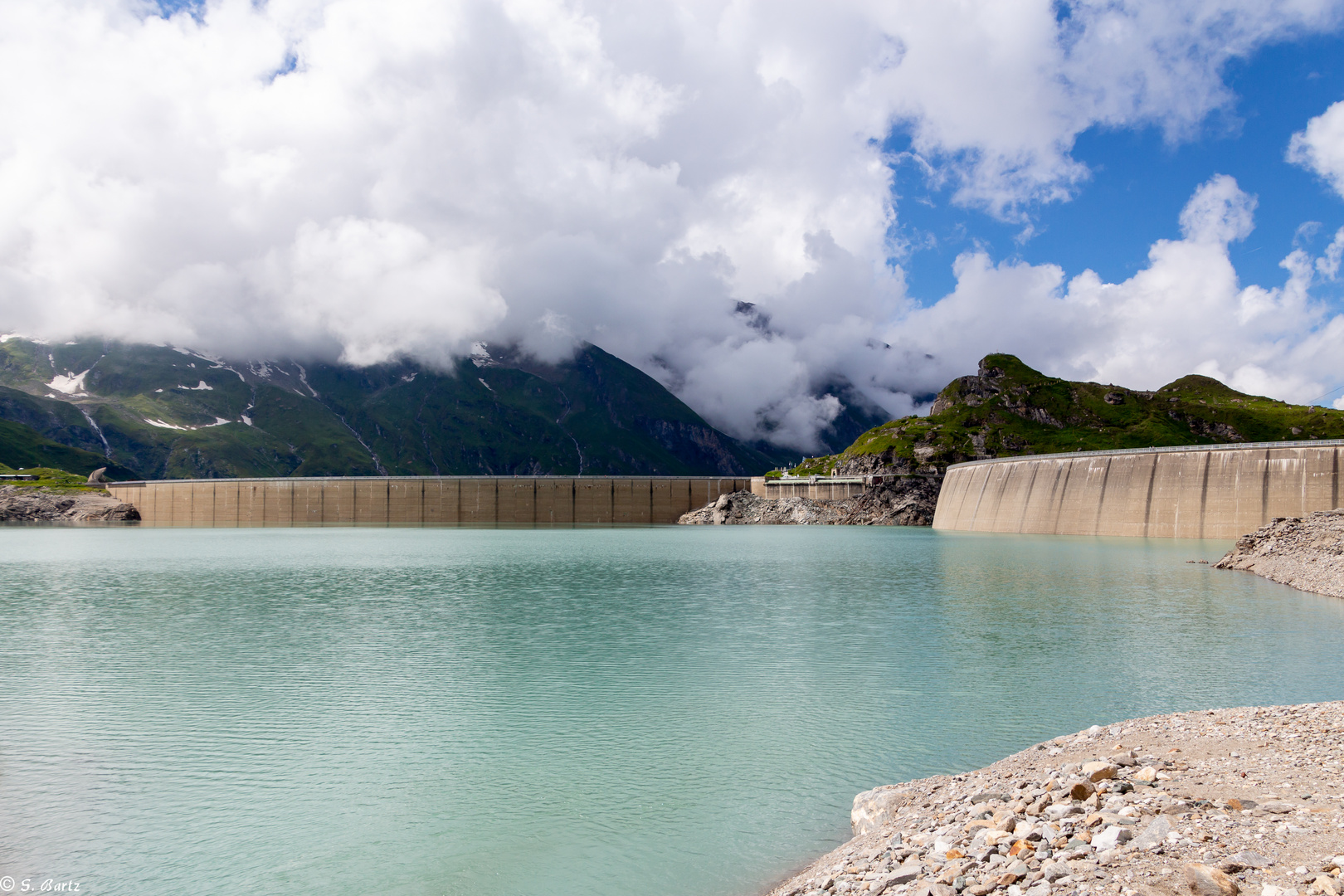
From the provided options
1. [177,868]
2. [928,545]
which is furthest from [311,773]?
[928,545]

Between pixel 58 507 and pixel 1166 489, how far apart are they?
6631 inches

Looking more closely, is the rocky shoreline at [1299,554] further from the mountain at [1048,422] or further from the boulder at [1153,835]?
the mountain at [1048,422]

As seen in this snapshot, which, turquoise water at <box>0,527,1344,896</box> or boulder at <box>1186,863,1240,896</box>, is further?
turquoise water at <box>0,527,1344,896</box>

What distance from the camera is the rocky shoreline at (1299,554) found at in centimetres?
3719

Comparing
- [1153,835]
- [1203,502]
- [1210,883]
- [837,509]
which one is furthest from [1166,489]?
[1210,883]

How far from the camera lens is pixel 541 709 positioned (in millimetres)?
17594

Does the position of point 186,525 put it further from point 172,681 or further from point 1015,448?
point 1015,448

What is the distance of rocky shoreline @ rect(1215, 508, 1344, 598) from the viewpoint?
3719 centimetres

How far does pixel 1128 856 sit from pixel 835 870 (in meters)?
2.99

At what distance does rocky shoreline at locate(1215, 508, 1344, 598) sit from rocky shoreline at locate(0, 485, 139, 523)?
505 ft

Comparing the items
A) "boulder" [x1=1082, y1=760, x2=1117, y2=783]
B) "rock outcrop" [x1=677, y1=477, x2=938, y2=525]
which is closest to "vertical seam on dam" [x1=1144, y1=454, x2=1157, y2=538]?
"rock outcrop" [x1=677, y1=477, x2=938, y2=525]

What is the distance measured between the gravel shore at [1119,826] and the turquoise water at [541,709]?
1578mm

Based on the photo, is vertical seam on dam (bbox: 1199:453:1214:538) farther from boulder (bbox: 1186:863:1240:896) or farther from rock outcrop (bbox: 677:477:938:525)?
boulder (bbox: 1186:863:1240:896)

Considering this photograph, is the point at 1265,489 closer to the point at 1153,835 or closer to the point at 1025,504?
the point at 1025,504
